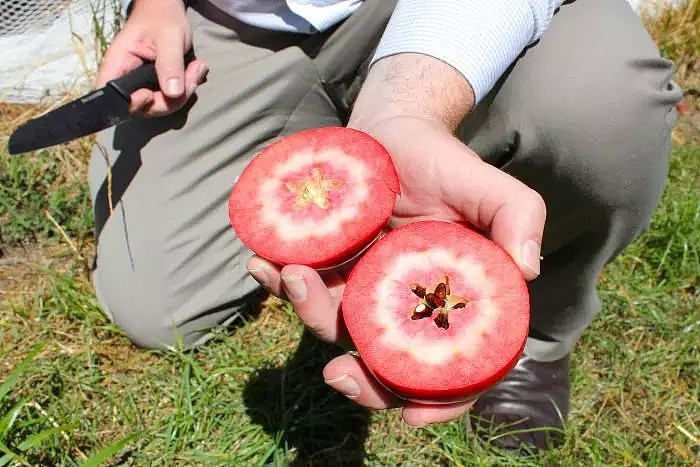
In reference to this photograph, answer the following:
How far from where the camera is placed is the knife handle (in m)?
1.62

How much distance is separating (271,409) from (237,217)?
2.18 feet

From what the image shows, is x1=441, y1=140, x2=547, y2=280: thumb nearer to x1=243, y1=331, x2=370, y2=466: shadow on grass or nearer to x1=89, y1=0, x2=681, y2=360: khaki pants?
x1=89, y1=0, x2=681, y2=360: khaki pants

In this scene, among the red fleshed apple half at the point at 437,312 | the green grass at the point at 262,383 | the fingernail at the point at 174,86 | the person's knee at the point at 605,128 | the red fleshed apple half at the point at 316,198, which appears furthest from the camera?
the fingernail at the point at 174,86

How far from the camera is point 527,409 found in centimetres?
164

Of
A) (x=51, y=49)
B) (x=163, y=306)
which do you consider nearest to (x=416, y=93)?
(x=163, y=306)

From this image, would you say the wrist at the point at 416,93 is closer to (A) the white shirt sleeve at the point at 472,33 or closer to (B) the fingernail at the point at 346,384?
(A) the white shirt sleeve at the point at 472,33

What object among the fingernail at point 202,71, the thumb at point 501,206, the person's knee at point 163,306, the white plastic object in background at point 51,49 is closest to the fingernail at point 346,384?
the thumb at point 501,206

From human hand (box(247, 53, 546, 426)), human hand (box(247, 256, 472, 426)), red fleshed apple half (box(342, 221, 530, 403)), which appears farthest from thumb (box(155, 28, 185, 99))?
red fleshed apple half (box(342, 221, 530, 403))

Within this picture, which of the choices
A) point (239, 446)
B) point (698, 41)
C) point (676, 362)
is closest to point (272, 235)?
point (239, 446)

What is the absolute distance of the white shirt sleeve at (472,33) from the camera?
1.29 meters

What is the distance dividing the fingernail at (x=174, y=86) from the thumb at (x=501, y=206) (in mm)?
795

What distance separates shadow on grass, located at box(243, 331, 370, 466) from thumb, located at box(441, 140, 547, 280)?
690 millimetres

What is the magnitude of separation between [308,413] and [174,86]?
0.73 m

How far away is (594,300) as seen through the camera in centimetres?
166
